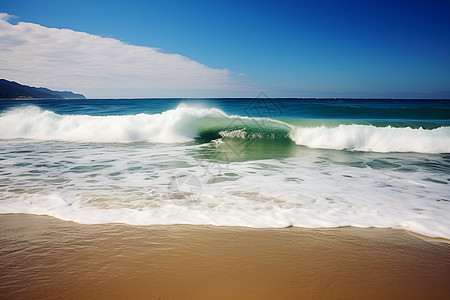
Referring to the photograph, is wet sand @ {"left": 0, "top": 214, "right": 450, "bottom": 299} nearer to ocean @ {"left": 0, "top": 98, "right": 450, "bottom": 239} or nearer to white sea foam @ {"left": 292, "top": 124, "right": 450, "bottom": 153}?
ocean @ {"left": 0, "top": 98, "right": 450, "bottom": 239}

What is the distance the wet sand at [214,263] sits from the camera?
6.59 feet

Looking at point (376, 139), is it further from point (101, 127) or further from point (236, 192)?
point (101, 127)

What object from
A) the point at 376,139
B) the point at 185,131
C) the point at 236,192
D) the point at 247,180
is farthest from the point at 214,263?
the point at 185,131

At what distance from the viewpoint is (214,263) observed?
7.86 ft

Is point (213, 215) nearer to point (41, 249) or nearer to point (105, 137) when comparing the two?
point (41, 249)

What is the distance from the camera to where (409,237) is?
3.00 metres

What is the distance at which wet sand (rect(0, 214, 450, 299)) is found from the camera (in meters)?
2.01

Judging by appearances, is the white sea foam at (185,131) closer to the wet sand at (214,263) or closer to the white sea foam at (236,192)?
the white sea foam at (236,192)

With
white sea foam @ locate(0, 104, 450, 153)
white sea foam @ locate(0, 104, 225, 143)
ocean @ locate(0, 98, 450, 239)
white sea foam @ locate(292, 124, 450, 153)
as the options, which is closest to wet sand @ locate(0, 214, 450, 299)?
ocean @ locate(0, 98, 450, 239)

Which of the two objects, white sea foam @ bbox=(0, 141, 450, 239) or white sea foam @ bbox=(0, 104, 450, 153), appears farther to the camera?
white sea foam @ bbox=(0, 104, 450, 153)

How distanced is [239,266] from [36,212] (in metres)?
2.84

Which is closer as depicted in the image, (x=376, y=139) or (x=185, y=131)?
(x=376, y=139)

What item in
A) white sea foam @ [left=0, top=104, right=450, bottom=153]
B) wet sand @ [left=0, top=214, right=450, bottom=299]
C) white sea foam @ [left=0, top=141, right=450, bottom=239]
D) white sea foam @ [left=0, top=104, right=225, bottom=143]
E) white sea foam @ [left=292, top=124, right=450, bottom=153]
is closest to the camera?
wet sand @ [left=0, top=214, right=450, bottom=299]

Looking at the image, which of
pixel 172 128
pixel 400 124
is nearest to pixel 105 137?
pixel 172 128
